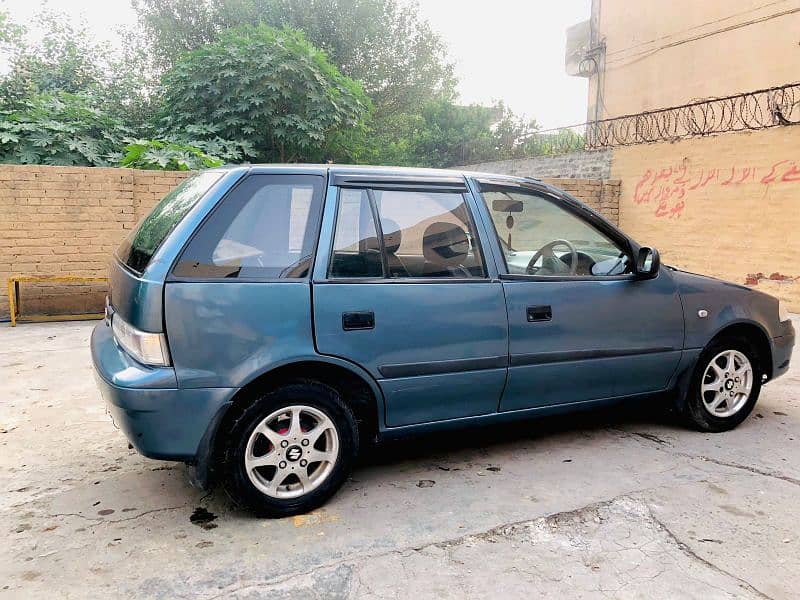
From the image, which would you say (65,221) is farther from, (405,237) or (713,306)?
(713,306)

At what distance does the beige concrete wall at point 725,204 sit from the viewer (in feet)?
28.0

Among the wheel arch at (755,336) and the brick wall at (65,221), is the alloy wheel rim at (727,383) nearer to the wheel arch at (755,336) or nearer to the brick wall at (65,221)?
the wheel arch at (755,336)

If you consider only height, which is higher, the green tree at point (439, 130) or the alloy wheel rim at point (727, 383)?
the green tree at point (439, 130)

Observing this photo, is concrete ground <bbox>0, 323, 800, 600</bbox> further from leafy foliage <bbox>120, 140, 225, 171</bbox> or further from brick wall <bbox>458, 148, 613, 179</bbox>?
brick wall <bbox>458, 148, 613, 179</bbox>

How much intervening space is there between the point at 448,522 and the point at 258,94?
10345mm

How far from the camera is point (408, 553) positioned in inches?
104

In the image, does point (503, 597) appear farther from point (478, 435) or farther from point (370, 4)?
point (370, 4)

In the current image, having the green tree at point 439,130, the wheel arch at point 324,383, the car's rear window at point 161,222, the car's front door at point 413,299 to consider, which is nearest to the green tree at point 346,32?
the green tree at point 439,130

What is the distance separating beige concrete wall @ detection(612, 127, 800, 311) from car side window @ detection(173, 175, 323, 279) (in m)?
7.98

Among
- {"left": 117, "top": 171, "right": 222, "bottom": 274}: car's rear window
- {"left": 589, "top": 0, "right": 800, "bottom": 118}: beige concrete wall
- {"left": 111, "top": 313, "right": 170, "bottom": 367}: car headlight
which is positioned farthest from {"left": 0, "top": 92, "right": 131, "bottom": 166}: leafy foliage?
{"left": 589, "top": 0, "right": 800, "bottom": 118}: beige concrete wall

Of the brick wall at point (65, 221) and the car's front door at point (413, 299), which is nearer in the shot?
the car's front door at point (413, 299)

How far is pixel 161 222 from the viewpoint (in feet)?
10.2

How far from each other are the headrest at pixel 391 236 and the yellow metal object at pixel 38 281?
642 centimetres

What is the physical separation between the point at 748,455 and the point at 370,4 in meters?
19.3
